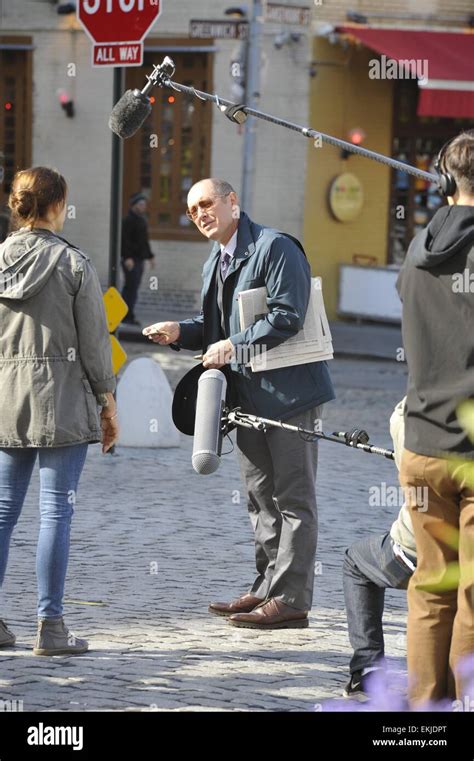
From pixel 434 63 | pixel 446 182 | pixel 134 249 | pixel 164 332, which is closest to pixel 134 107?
pixel 164 332

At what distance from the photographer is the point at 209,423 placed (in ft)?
20.2

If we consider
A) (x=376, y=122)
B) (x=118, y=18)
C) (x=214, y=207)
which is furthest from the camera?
(x=376, y=122)

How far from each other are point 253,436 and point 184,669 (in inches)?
50.9

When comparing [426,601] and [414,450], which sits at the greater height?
Answer: [414,450]

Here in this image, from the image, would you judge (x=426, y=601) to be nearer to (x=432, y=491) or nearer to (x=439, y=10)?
(x=432, y=491)

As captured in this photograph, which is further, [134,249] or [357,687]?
[134,249]

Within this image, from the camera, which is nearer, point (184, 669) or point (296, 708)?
point (296, 708)

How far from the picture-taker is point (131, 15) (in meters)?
10.6

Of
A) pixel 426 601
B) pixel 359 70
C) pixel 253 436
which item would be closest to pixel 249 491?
pixel 253 436

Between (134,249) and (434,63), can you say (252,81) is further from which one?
(434,63)

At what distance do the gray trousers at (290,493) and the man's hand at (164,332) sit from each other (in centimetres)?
53

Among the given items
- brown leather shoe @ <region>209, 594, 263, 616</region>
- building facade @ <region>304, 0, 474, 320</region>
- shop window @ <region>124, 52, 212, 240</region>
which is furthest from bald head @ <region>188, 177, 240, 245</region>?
shop window @ <region>124, 52, 212, 240</region>

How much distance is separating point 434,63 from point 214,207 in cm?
1574

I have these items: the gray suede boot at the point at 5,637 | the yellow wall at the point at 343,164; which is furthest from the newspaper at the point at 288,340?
the yellow wall at the point at 343,164
